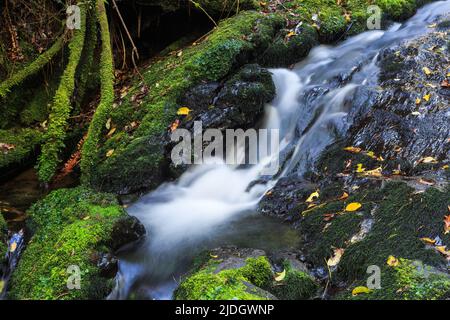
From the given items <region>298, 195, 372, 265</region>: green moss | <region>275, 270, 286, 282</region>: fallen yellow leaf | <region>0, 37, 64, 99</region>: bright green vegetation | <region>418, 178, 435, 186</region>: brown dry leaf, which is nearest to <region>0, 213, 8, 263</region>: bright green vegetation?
<region>0, 37, 64, 99</region>: bright green vegetation

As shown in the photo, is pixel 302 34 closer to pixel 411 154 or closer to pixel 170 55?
pixel 170 55

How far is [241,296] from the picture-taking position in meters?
3.35

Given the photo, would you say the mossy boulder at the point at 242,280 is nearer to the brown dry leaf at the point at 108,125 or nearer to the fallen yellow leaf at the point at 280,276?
the fallen yellow leaf at the point at 280,276

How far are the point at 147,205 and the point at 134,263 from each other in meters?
1.22

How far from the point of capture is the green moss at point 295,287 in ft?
12.5

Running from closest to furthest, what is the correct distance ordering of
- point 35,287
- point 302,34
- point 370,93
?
1. point 35,287
2. point 370,93
3. point 302,34

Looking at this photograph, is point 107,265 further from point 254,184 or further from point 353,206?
point 353,206

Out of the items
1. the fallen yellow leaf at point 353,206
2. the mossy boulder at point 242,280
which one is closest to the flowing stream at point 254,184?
the mossy boulder at point 242,280

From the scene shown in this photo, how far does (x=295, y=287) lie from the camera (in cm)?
384

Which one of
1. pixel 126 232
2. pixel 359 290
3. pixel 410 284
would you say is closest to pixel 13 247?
pixel 126 232

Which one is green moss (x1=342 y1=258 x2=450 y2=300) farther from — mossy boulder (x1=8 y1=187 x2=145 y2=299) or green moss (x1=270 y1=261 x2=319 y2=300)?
mossy boulder (x1=8 y1=187 x2=145 y2=299)

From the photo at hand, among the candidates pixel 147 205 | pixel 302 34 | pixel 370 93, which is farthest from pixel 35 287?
pixel 302 34

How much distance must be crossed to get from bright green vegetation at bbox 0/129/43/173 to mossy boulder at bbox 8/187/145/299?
3.82 feet

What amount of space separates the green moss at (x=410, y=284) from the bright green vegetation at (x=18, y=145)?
5.16 m
